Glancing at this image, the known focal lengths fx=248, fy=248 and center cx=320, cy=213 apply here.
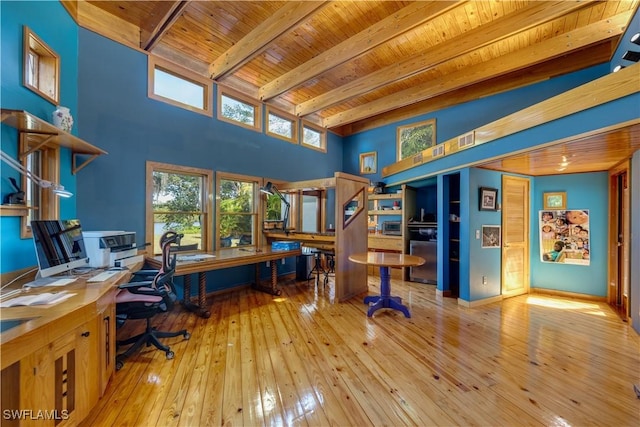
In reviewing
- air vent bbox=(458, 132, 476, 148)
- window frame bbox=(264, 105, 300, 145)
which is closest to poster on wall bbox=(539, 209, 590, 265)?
air vent bbox=(458, 132, 476, 148)

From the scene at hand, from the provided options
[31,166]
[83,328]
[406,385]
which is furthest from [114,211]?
[406,385]

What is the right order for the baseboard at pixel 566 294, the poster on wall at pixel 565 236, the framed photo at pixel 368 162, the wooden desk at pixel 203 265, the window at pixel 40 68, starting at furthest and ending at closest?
the framed photo at pixel 368 162
the poster on wall at pixel 565 236
the baseboard at pixel 566 294
the wooden desk at pixel 203 265
the window at pixel 40 68

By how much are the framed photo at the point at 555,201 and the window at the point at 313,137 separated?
4947 mm

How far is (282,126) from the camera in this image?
234 inches

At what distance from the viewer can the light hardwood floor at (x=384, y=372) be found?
1756 millimetres

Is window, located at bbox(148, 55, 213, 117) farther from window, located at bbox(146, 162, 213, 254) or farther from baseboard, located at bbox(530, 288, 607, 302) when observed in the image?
baseboard, located at bbox(530, 288, 607, 302)

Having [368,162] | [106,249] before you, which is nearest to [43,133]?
[106,249]

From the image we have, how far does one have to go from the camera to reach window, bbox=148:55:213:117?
3.91 m

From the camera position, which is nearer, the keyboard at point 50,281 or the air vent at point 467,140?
the keyboard at point 50,281

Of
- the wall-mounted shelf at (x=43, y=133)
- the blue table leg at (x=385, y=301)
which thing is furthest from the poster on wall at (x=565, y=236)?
the wall-mounted shelf at (x=43, y=133)

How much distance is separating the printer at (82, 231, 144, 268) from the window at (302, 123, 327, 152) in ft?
14.9

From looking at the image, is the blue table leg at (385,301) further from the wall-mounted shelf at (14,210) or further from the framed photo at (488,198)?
the wall-mounted shelf at (14,210)

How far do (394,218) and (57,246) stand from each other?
19.0 feet

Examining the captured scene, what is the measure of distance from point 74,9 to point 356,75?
4.18 metres
